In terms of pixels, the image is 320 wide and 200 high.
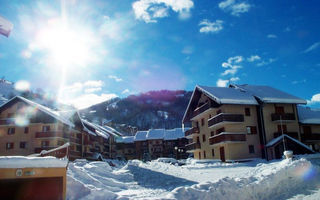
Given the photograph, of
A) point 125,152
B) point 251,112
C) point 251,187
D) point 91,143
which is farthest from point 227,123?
point 125,152

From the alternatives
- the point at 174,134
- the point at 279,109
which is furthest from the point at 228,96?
the point at 174,134

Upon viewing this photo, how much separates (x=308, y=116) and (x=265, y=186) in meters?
28.0

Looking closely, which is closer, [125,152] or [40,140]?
[40,140]

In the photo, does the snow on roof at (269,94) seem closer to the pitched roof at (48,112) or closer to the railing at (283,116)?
the railing at (283,116)

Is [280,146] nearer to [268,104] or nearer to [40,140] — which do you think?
[268,104]

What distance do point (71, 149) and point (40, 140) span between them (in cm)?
595

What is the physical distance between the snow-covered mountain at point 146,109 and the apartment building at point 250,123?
3667 inches

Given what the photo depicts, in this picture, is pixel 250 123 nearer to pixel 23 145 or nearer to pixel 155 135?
pixel 23 145

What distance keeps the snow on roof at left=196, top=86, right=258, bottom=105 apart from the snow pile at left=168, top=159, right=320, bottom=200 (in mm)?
16946

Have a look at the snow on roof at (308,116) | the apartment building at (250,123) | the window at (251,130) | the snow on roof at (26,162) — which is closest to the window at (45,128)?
the apartment building at (250,123)

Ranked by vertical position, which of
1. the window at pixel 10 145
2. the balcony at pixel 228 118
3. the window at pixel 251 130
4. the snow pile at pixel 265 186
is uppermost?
the balcony at pixel 228 118

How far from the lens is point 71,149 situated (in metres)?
45.1

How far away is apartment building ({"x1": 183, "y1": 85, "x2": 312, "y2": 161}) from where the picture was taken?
1236 inches

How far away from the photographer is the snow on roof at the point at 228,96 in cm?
3195
